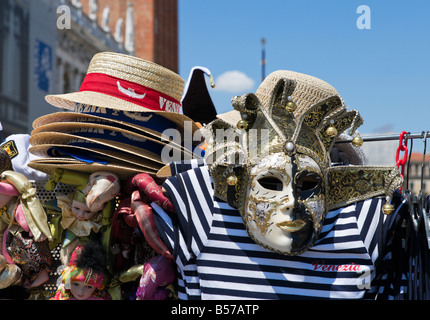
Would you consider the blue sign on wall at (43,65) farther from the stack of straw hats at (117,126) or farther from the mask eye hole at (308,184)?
the mask eye hole at (308,184)

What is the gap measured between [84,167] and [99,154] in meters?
0.07

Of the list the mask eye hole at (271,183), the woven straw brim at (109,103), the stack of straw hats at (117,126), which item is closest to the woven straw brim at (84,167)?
the stack of straw hats at (117,126)

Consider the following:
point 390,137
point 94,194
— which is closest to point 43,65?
point 94,194

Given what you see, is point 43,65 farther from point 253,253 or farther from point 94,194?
point 253,253

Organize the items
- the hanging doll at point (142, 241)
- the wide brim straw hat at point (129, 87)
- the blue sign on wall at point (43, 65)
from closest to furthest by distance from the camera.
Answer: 1. the hanging doll at point (142, 241)
2. the wide brim straw hat at point (129, 87)
3. the blue sign on wall at point (43, 65)

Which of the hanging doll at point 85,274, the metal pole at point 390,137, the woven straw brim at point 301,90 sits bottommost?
the hanging doll at point 85,274

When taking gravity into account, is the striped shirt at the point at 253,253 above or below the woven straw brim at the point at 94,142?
below

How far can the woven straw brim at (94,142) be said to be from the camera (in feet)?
5.69

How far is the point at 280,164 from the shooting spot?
147 centimetres

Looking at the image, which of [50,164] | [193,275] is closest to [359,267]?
[193,275]

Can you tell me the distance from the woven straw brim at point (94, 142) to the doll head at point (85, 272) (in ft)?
1.23

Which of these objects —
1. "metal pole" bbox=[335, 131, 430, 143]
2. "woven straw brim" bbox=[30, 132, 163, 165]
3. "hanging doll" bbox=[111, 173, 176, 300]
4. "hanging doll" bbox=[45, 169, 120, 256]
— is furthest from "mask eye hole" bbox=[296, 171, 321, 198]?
"hanging doll" bbox=[45, 169, 120, 256]

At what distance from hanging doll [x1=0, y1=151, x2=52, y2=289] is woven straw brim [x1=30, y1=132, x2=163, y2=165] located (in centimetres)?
18
